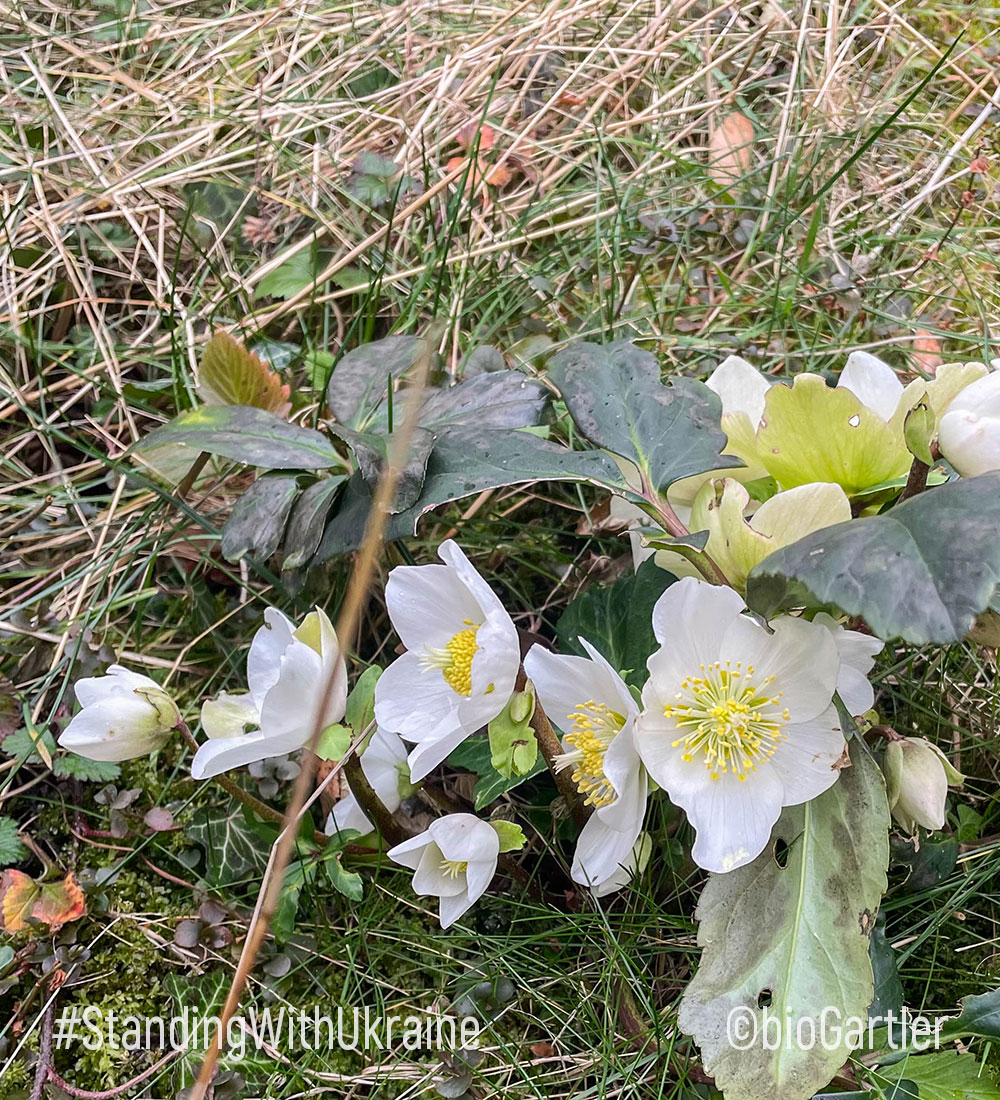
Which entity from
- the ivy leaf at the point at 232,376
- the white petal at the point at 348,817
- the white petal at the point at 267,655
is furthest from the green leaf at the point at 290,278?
the white petal at the point at 348,817

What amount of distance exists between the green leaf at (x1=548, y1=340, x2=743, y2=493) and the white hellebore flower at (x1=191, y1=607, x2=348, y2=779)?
0.35 metres

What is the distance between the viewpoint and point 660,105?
1.91 metres

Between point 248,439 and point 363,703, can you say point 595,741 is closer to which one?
point 363,703

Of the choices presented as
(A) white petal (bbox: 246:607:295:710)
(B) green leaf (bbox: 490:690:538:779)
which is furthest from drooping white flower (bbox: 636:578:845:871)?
(A) white petal (bbox: 246:607:295:710)

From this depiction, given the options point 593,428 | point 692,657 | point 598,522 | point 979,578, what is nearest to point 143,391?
point 598,522

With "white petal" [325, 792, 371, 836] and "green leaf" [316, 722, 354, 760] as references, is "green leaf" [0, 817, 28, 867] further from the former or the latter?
"green leaf" [316, 722, 354, 760]

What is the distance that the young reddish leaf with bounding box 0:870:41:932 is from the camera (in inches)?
44.1

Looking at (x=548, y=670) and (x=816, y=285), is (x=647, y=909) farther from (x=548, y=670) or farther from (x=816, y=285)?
(x=816, y=285)

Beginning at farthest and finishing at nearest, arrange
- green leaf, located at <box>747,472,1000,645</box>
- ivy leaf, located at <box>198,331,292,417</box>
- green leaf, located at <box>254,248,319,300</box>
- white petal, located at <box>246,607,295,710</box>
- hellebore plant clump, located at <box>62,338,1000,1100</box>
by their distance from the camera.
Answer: green leaf, located at <box>254,248,319,300</box>, ivy leaf, located at <box>198,331,292,417</box>, white petal, located at <box>246,607,295,710</box>, hellebore plant clump, located at <box>62,338,1000,1100</box>, green leaf, located at <box>747,472,1000,645</box>

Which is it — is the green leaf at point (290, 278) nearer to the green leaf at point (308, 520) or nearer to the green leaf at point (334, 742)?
the green leaf at point (308, 520)

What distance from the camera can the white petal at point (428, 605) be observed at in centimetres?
90

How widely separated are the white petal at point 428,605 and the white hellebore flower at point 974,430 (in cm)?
45

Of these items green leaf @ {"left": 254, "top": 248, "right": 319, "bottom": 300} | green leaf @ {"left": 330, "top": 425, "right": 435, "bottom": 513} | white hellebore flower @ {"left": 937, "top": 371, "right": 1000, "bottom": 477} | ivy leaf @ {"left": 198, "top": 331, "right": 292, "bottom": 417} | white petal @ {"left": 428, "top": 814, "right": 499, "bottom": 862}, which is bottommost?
white petal @ {"left": 428, "top": 814, "right": 499, "bottom": 862}

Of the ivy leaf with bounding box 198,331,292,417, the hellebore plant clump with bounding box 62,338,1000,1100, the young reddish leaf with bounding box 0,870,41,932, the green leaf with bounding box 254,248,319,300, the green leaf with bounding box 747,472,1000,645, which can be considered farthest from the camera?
the green leaf with bounding box 254,248,319,300
